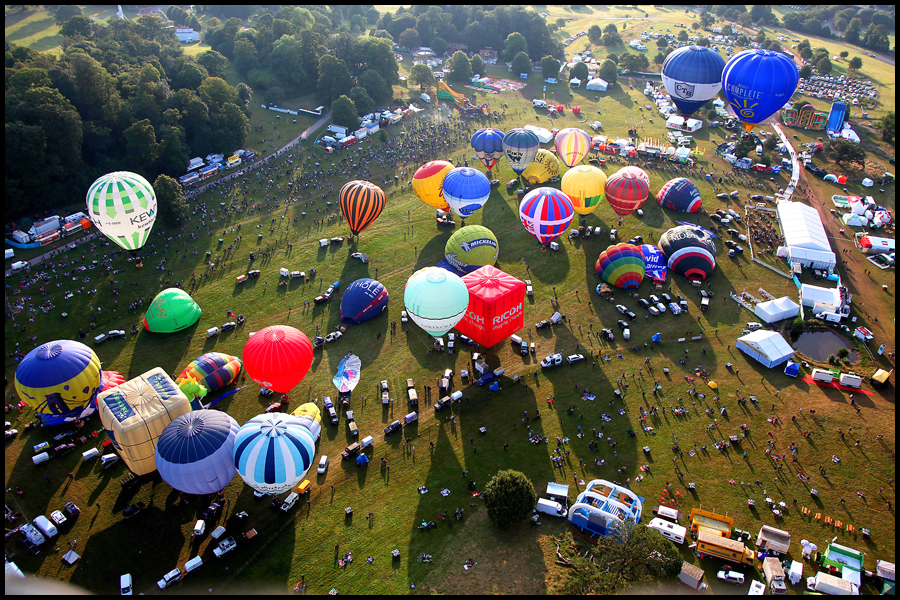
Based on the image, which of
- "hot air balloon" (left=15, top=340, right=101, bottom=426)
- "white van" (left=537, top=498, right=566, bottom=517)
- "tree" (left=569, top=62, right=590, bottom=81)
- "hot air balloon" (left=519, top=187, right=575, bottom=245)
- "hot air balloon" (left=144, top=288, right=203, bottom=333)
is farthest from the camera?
"tree" (left=569, top=62, right=590, bottom=81)

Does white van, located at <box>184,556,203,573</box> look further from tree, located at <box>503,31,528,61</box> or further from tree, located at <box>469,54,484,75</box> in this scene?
tree, located at <box>503,31,528,61</box>

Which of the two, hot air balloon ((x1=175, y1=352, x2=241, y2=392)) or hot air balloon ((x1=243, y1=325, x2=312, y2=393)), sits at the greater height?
hot air balloon ((x1=243, y1=325, x2=312, y2=393))

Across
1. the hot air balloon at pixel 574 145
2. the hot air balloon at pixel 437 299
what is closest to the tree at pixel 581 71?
the hot air balloon at pixel 574 145

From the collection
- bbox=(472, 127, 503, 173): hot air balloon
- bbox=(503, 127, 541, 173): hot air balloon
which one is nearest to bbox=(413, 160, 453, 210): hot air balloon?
bbox=(472, 127, 503, 173): hot air balloon

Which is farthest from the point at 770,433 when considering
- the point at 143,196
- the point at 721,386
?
the point at 143,196

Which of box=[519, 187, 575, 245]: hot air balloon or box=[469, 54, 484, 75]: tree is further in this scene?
box=[469, 54, 484, 75]: tree

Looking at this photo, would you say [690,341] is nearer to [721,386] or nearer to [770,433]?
[721,386]

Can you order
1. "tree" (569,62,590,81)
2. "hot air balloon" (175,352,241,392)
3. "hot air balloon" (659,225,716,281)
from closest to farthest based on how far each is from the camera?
"hot air balloon" (175,352,241,392), "hot air balloon" (659,225,716,281), "tree" (569,62,590,81)
